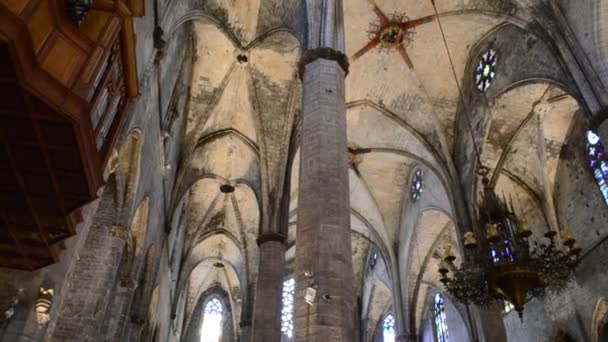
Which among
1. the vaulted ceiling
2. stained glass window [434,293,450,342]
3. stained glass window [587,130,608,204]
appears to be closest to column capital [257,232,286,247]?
the vaulted ceiling

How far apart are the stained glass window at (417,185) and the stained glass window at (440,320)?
5.02 meters

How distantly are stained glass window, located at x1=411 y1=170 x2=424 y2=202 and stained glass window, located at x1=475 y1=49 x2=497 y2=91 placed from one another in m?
4.33

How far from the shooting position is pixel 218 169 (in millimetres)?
18312

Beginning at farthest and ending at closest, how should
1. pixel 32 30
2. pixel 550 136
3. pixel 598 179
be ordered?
pixel 550 136 < pixel 598 179 < pixel 32 30

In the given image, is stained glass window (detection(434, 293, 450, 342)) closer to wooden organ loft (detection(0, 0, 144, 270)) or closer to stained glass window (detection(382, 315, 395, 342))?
stained glass window (detection(382, 315, 395, 342))

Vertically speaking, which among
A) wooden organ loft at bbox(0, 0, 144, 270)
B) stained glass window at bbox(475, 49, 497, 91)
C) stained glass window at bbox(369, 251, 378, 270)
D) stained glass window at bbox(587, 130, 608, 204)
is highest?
stained glass window at bbox(475, 49, 497, 91)

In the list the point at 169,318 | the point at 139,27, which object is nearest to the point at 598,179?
the point at 139,27

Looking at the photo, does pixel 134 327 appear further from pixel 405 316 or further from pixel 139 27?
pixel 405 316

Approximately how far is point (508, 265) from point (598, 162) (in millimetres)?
5912

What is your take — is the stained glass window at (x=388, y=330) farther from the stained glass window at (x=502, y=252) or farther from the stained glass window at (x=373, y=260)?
the stained glass window at (x=502, y=252)

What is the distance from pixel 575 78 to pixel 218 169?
38.4 feet

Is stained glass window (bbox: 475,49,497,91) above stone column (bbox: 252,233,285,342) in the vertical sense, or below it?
above

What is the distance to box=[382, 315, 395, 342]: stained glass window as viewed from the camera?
74.4 ft

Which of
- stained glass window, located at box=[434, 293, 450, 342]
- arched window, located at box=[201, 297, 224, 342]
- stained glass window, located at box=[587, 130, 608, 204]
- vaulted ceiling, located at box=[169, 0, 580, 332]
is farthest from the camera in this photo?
arched window, located at box=[201, 297, 224, 342]
